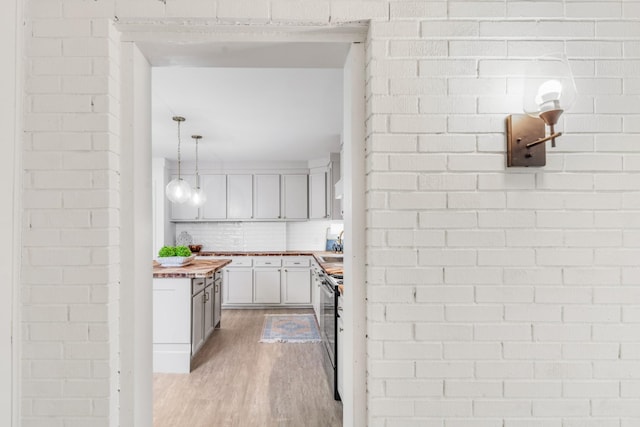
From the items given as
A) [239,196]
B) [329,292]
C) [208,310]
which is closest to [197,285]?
[208,310]

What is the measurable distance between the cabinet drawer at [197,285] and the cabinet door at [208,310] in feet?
Result: 0.55

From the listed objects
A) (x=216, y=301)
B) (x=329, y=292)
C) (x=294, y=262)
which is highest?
(x=329, y=292)

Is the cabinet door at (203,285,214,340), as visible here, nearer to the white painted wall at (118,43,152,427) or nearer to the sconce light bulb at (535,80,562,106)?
the white painted wall at (118,43,152,427)

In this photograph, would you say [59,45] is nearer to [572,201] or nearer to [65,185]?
[65,185]

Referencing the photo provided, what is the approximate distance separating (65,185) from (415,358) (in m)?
1.43

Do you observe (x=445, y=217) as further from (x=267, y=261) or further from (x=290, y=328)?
(x=267, y=261)

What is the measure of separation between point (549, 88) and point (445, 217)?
0.55 metres

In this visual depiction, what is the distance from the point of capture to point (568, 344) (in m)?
1.26

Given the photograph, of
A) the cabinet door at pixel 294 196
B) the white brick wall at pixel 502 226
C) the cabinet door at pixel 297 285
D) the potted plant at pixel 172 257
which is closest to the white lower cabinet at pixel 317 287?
the cabinet door at pixel 297 285

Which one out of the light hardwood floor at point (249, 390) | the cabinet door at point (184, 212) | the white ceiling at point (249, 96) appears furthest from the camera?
the cabinet door at point (184, 212)

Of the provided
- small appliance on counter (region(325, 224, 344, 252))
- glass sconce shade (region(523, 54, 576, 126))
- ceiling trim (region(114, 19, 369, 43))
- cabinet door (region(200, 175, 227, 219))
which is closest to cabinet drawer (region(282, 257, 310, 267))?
small appliance on counter (region(325, 224, 344, 252))

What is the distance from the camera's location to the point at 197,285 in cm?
334

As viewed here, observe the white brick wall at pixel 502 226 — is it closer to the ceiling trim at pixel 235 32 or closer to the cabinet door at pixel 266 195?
the ceiling trim at pixel 235 32

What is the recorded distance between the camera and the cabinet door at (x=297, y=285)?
5602 millimetres
